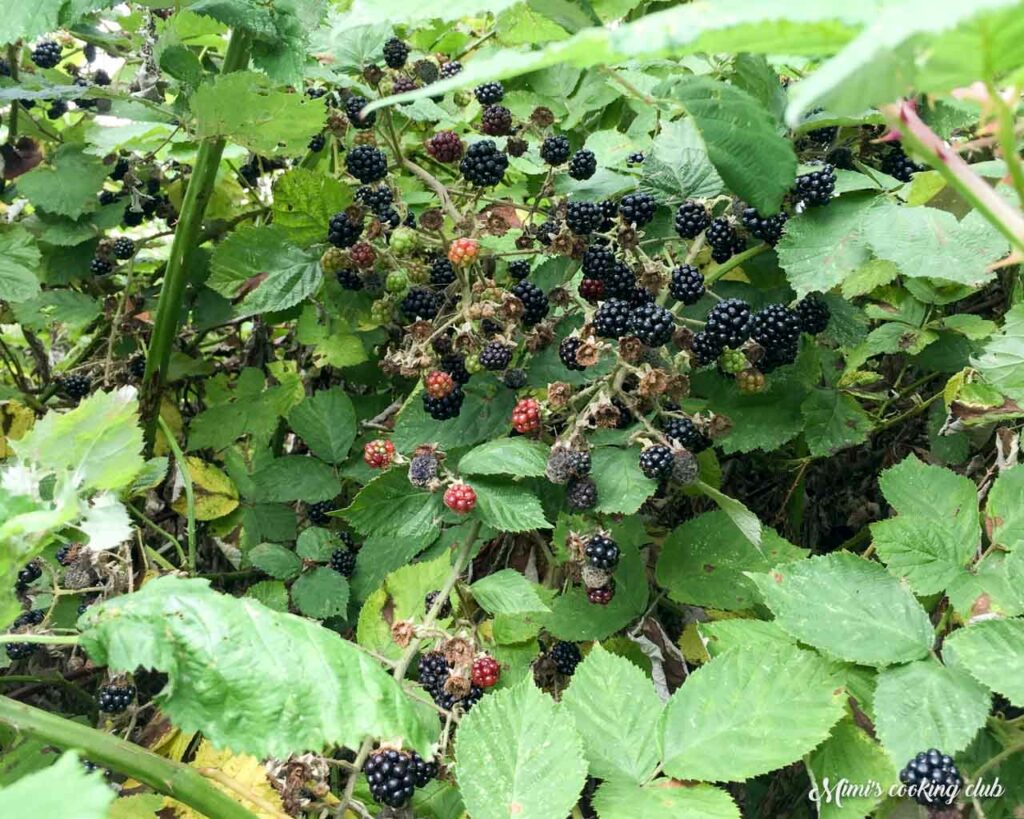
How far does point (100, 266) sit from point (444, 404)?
125cm

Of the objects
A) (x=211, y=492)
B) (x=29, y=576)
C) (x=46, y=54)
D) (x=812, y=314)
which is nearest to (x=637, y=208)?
(x=812, y=314)

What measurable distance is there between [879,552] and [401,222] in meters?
0.97

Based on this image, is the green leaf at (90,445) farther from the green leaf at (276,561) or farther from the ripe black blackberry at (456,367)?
the green leaf at (276,561)

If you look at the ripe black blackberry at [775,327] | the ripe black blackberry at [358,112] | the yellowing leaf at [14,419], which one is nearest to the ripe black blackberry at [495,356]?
the ripe black blackberry at [775,327]

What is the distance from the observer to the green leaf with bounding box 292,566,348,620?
158 cm

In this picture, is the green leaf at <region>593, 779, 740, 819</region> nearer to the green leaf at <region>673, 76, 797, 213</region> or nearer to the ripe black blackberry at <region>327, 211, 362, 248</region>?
the green leaf at <region>673, 76, 797, 213</region>

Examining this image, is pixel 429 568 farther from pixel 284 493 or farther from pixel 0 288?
pixel 0 288

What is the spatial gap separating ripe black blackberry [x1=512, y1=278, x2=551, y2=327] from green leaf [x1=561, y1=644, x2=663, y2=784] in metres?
0.55

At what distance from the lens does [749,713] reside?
1.08 meters

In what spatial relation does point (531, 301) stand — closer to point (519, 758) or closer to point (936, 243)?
point (936, 243)

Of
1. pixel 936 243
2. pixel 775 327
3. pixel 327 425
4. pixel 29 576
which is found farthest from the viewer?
pixel 327 425

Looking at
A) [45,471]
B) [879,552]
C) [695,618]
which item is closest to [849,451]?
[695,618]

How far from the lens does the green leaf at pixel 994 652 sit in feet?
3.19

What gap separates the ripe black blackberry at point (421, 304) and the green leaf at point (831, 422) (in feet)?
2.25
